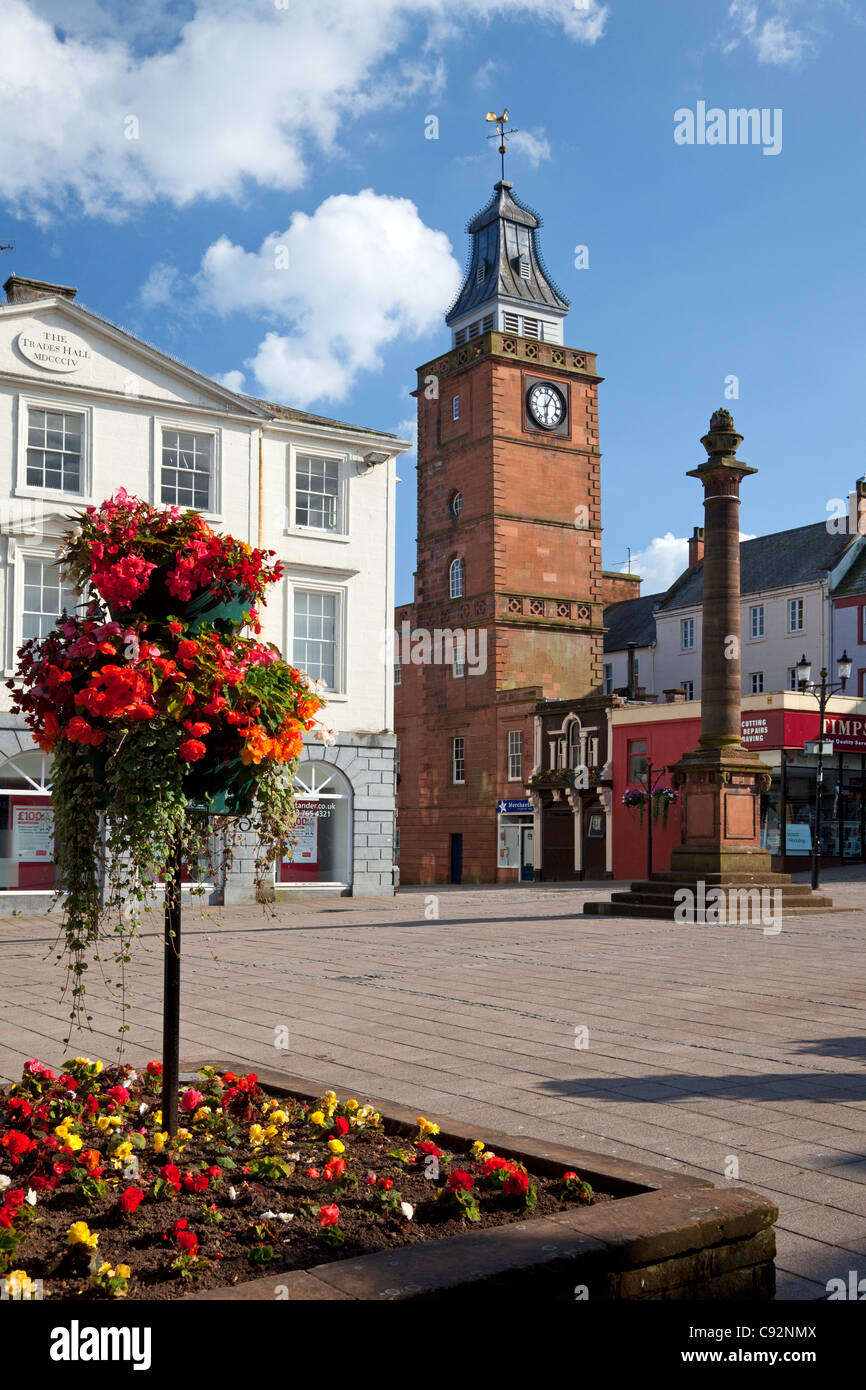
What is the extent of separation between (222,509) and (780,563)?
34.0m

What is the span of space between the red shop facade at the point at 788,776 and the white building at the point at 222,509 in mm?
14771

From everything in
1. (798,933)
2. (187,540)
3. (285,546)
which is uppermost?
(285,546)

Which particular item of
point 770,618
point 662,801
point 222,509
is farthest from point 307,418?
point 770,618

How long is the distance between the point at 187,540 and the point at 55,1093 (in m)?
2.51

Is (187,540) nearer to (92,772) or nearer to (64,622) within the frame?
(64,622)

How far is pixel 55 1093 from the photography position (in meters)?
5.62

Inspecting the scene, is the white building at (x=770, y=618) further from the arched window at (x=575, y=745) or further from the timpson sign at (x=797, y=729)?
the timpson sign at (x=797, y=729)

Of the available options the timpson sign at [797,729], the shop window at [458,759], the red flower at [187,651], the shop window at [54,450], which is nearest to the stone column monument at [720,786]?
the shop window at [54,450]

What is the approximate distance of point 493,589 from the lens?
50.7 m

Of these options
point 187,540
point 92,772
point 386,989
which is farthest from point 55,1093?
point 386,989

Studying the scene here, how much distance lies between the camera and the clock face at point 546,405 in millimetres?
52562

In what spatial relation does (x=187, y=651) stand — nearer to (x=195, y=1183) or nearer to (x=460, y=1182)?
(x=195, y=1183)

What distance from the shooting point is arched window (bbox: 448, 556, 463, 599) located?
2098 inches

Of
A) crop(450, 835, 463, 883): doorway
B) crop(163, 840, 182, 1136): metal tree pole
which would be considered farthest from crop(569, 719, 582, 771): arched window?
crop(163, 840, 182, 1136): metal tree pole
